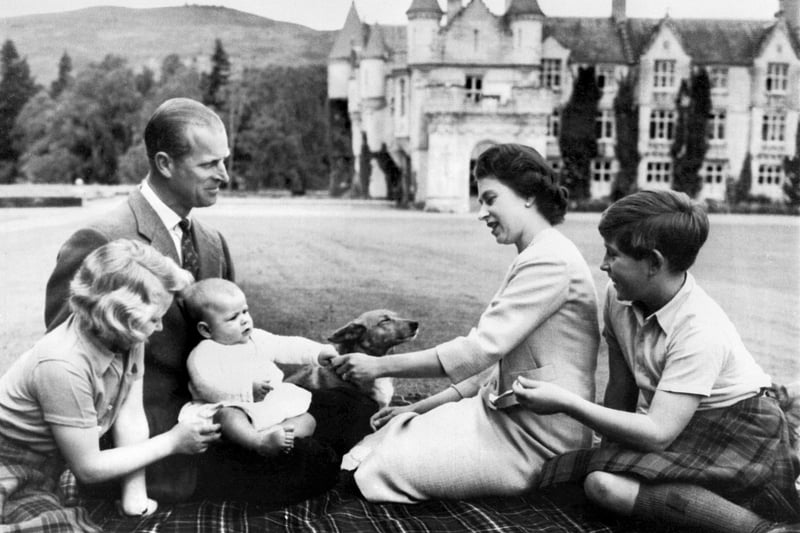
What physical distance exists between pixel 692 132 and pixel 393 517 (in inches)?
120

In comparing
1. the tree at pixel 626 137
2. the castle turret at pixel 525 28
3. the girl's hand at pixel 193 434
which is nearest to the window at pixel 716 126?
the tree at pixel 626 137

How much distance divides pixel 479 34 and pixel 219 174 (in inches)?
76.3

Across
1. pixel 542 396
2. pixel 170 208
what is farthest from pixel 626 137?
pixel 170 208

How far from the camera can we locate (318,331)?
476 cm

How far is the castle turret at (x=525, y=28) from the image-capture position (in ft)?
14.0

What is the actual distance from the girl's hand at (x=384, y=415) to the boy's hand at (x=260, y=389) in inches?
21.9

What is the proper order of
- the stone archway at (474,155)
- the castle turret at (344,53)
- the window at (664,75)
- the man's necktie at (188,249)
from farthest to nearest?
1. the stone archway at (474,155)
2. the window at (664,75)
3. the castle turret at (344,53)
4. the man's necktie at (188,249)

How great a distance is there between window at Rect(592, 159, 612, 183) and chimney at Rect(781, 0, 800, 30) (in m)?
1.27

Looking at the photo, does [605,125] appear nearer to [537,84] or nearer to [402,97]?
[537,84]

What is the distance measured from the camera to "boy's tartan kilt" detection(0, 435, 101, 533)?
2.61 metres

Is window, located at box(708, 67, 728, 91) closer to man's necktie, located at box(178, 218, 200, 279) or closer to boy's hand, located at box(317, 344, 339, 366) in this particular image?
boy's hand, located at box(317, 344, 339, 366)

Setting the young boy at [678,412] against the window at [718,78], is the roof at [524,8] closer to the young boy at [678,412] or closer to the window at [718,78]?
the window at [718,78]

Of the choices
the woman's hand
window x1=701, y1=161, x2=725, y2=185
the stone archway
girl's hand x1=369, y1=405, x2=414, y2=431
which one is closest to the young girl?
the woman's hand

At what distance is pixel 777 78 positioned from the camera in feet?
14.7
